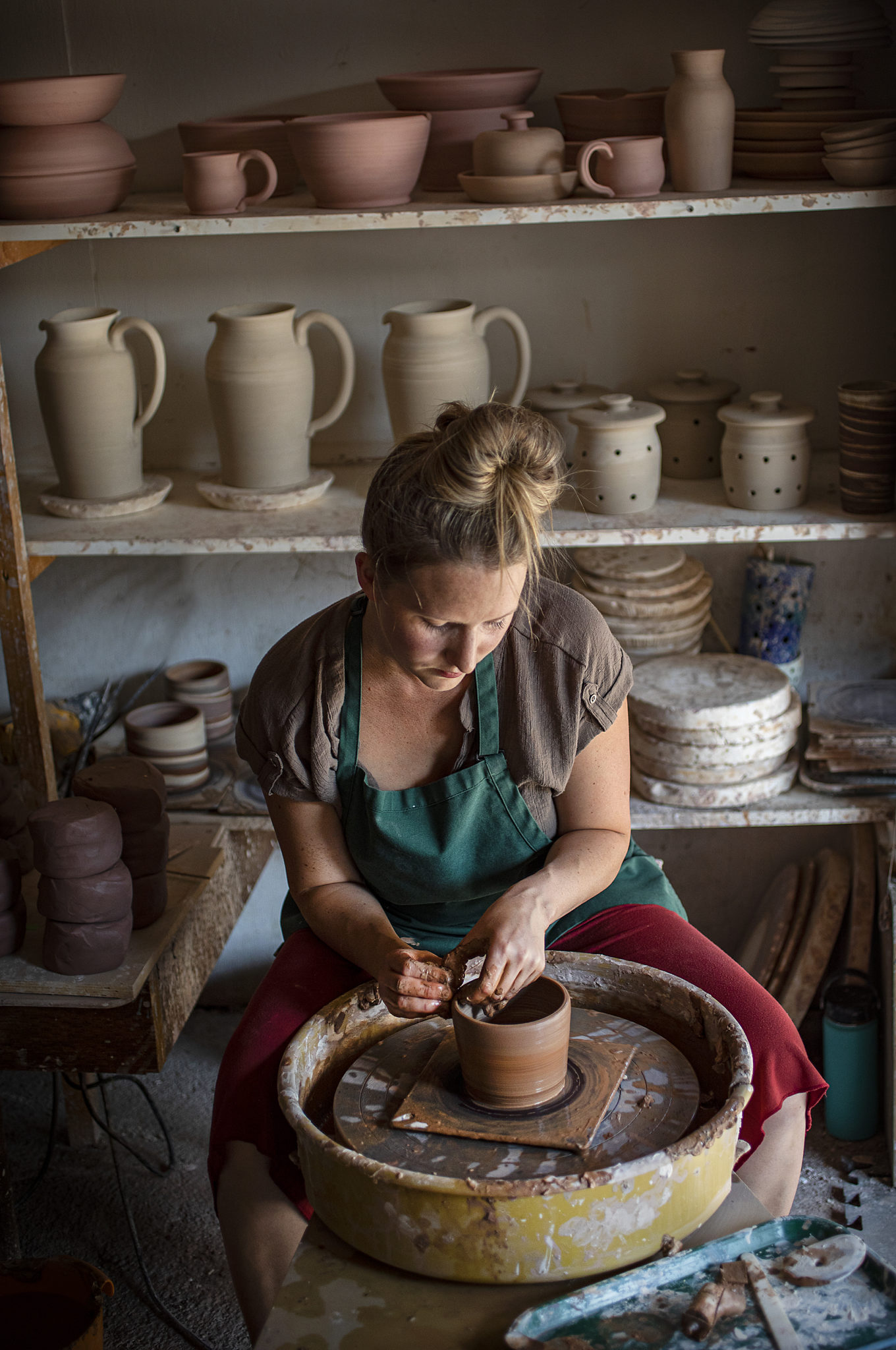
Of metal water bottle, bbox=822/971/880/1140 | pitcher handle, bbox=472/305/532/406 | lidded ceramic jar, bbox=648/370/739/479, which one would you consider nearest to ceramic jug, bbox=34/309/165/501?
pitcher handle, bbox=472/305/532/406

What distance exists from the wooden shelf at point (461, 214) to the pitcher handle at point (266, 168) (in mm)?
33

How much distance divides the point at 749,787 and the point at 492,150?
123 centimetres

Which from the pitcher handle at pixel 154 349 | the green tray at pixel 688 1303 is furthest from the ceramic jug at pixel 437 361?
the green tray at pixel 688 1303

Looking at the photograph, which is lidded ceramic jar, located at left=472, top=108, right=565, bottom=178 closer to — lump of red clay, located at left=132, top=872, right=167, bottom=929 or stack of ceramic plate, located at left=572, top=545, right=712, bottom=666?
stack of ceramic plate, located at left=572, top=545, right=712, bottom=666

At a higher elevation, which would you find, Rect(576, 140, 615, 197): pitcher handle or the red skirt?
Rect(576, 140, 615, 197): pitcher handle

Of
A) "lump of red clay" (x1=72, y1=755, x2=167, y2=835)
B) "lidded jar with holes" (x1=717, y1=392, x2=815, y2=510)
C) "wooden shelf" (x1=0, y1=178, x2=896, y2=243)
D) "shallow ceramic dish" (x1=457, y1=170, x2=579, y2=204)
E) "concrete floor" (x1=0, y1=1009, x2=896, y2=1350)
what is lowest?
"concrete floor" (x1=0, y1=1009, x2=896, y2=1350)

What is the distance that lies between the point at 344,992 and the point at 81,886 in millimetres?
468

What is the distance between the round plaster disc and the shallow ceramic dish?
2.96 ft

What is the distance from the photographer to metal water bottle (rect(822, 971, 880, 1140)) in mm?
2383

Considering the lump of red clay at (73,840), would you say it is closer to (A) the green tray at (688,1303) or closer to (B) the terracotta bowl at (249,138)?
(A) the green tray at (688,1303)

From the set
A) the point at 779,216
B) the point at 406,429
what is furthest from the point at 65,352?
the point at 779,216

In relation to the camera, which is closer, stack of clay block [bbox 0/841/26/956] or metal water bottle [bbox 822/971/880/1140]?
stack of clay block [bbox 0/841/26/956]

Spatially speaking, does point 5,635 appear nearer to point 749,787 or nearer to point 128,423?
point 128,423

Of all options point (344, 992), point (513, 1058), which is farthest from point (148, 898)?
point (513, 1058)
